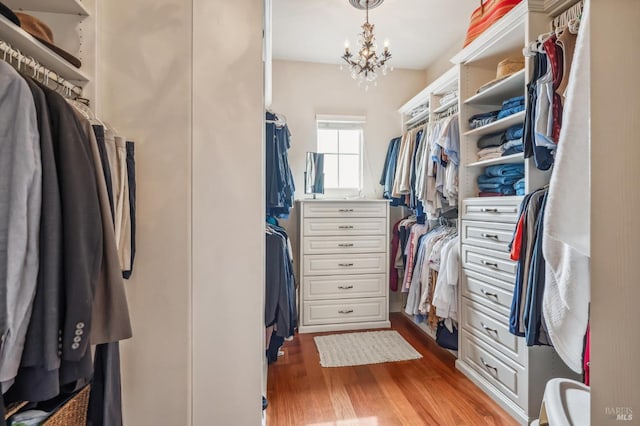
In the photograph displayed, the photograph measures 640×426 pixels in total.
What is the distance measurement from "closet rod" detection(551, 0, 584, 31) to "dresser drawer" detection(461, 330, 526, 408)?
1.77 m

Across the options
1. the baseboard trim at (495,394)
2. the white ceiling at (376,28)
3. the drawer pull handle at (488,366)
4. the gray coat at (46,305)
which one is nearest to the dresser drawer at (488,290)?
the drawer pull handle at (488,366)

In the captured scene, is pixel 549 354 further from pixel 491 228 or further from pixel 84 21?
pixel 84 21

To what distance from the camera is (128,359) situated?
3.88ft

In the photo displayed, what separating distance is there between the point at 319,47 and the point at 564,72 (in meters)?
2.16

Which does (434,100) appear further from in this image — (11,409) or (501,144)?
(11,409)

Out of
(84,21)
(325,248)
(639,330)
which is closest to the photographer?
(639,330)

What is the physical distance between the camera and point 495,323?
5.72ft

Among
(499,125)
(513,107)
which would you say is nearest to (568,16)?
(513,107)

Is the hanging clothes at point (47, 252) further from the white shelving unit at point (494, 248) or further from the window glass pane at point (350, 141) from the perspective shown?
the window glass pane at point (350, 141)

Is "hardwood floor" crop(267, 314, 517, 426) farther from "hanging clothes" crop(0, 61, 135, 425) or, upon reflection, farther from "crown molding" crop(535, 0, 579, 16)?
"crown molding" crop(535, 0, 579, 16)

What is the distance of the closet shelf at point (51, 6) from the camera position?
3.37 ft

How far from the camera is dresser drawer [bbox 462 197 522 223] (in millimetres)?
1619

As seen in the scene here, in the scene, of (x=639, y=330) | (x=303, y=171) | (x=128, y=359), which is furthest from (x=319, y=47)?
(x=639, y=330)

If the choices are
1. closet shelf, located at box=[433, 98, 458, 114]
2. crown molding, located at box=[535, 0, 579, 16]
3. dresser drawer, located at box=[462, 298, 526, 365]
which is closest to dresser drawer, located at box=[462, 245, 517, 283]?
dresser drawer, located at box=[462, 298, 526, 365]
